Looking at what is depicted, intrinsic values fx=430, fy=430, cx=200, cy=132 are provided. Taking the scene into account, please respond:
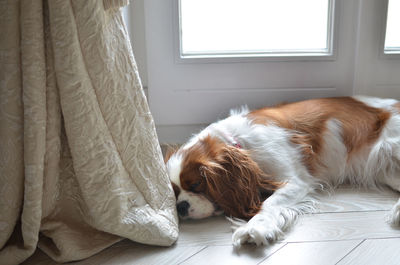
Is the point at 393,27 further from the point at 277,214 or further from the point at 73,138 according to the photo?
the point at 73,138

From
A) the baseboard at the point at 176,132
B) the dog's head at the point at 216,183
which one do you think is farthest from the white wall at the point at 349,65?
the dog's head at the point at 216,183

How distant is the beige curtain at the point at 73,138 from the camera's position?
1009mm

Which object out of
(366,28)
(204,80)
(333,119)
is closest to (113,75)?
(204,80)

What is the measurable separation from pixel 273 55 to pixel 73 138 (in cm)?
108

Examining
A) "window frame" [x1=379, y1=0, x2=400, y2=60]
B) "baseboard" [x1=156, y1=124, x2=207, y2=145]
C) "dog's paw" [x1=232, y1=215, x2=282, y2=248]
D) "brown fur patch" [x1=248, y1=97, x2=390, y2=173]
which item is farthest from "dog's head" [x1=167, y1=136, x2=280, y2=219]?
"window frame" [x1=379, y1=0, x2=400, y2=60]

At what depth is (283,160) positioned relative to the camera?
5.05 feet

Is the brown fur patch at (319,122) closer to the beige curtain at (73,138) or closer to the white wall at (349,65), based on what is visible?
the white wall at (349,65)

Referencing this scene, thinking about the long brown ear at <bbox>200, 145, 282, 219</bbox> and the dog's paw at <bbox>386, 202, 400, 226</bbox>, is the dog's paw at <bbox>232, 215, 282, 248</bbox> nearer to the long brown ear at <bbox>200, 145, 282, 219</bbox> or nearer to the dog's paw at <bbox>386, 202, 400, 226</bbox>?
the long brown ear at <bbox>200, 145, 282, 219</bbox>

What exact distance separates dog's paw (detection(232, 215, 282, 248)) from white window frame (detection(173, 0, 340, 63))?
0.84m

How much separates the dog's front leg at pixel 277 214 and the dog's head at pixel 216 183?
54mm

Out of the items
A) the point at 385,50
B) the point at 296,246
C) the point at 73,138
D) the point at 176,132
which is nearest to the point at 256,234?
the point at 296,246

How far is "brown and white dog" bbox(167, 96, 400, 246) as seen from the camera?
140cm

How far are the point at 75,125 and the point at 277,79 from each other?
1.08 m

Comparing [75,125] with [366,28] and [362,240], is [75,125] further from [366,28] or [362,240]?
[366,28]
